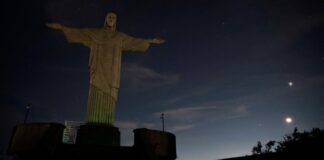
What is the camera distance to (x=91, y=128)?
8.95 metres

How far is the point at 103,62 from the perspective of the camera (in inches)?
411

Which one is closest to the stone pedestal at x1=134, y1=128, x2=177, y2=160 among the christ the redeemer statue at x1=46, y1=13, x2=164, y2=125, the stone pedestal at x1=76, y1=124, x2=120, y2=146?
the stone pedestal at x1=76, y1=124, x2=120, y2=146

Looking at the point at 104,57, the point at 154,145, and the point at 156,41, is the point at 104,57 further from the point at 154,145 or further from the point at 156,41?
the point at 154,145

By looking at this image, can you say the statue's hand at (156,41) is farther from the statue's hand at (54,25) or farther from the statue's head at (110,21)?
the statue's hand at (54,25)

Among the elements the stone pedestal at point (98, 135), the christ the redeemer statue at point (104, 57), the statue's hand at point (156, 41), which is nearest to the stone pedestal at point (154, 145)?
the stone pedestal at point (98, 135)

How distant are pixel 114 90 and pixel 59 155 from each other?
14.0ft

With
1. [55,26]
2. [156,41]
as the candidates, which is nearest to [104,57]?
[55,26]

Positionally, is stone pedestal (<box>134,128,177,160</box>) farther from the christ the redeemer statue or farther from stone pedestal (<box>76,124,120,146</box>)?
the christ the redeemer statue

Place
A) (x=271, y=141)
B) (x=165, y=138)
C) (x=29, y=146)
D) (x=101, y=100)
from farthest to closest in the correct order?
(x=271, y=141) < (x=101, y=100) < (x=165, y=138) < (x=29, y=146)

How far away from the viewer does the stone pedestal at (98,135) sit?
8.72 m

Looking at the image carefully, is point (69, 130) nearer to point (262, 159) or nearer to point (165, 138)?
point (165, 138)

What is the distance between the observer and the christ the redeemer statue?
31.9 ft

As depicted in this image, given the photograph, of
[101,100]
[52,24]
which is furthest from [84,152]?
[52,24]

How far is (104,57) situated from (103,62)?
9.1 inches
